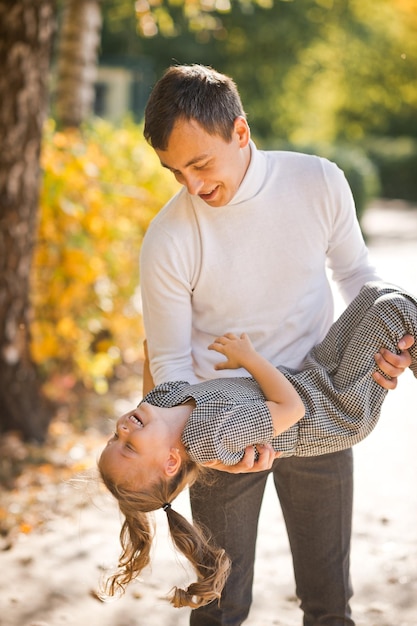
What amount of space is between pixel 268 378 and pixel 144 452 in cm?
38

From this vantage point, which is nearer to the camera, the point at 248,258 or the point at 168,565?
the point at 248,258

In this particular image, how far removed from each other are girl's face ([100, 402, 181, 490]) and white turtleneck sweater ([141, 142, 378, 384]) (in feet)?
0.54

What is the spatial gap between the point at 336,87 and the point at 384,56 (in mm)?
6221

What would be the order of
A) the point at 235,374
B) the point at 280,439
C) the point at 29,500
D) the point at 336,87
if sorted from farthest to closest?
the point at 336,87
the point at 29,500
the point at 235,374
the point at 280,439

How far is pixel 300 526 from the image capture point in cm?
244

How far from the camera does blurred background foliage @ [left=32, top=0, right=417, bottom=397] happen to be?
5059 millimetres

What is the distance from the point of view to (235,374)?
234 centimetres

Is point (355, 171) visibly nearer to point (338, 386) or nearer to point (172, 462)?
point (338, 386)

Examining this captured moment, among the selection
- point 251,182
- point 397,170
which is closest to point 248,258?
point 251,182

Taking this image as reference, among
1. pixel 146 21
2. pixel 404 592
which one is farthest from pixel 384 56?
pixel 404 592

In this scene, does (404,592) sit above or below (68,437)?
above

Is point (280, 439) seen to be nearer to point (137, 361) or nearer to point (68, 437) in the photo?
point (68, 437)

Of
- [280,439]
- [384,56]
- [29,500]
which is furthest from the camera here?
Result: [384,56]

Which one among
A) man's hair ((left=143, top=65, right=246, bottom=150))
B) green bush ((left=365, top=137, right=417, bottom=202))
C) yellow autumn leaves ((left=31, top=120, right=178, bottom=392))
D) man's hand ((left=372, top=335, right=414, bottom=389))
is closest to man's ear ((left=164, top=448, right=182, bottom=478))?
man's hand ((left=372, top=335, right=414, bottom=389))
